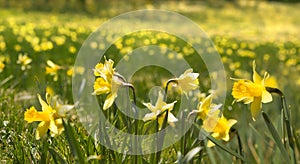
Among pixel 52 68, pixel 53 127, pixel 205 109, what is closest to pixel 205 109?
pixel 205 109

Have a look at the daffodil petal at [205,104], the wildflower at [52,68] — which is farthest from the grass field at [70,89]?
the daffodil petal at [205,104]

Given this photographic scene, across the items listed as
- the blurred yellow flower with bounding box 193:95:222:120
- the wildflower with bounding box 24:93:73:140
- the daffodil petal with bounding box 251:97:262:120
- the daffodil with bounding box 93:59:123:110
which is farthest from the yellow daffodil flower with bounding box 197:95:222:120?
the wildflower with bounding box 24:93:73:140

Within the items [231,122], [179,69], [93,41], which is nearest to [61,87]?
[231,122]

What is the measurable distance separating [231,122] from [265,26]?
52.2ft

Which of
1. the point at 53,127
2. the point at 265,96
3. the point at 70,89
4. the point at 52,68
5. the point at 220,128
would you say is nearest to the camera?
the point at 53,127

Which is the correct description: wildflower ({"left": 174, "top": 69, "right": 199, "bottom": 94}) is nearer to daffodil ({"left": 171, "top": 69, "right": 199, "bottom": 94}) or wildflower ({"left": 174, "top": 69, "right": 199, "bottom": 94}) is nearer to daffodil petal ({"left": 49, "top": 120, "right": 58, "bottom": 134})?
daffodil ({"left": 171, "top": 69, "right": 199, "bottom": 94})

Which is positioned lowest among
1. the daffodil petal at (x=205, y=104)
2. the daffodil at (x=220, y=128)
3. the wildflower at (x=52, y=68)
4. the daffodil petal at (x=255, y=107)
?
the daffodil at (x=220, y=128)

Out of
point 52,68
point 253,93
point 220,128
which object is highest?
point 52,68

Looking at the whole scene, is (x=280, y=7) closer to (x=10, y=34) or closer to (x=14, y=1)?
(x=14, y=1)

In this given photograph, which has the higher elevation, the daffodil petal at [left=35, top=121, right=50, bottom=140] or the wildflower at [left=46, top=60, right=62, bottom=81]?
the wildflower at [left=46, top=60, right=62, bottom=81]

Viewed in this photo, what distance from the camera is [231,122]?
1.54 m

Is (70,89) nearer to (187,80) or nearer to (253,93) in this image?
(187,80)

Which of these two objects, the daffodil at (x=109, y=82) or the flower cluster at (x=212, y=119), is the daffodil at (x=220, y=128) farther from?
the daffodil at (x=109, y=82)

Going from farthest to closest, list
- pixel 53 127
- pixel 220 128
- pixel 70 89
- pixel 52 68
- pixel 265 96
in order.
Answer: pixel 70 89 → pixel 52 68 → pixel 220 128 → pixel 265 96 → pixel 53 127
